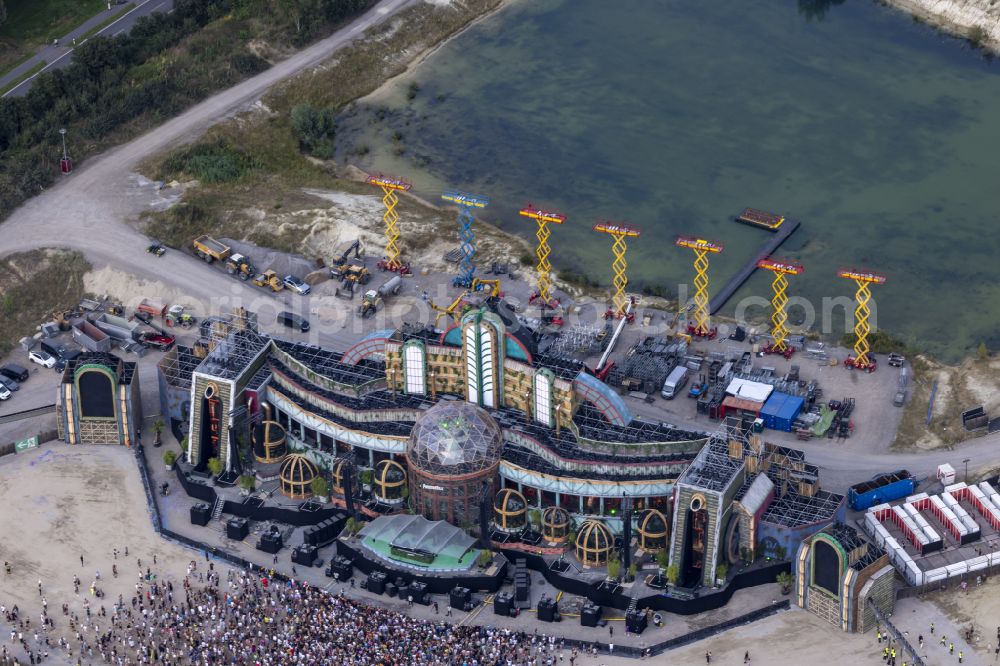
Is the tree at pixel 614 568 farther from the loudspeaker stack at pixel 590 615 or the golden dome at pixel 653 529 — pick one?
the loudspeaker stack at pixel 590 615

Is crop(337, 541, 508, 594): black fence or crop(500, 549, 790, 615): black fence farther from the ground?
crop(500, 549, 790, 615): black fence

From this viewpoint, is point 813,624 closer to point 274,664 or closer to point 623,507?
point 623,507

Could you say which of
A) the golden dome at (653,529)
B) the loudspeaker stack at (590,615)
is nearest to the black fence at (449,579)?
the loudspeaker stack at (590,615)

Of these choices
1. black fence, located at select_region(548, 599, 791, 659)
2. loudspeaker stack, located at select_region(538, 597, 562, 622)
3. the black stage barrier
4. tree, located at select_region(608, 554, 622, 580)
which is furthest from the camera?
tree, located at select_region(608, 554, 622, 580)

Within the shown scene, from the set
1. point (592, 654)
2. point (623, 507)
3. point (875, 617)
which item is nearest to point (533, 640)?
point (592, 654)

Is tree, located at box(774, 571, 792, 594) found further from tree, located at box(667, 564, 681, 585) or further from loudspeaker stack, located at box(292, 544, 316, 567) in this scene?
loudspeaker stack, located at box(292, 544, 316, 567)

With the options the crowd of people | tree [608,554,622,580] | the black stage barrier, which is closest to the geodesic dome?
the black stage barrier

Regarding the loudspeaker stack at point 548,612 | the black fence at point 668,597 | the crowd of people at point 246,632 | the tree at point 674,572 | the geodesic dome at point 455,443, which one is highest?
the geodesic dome at point 455,443
